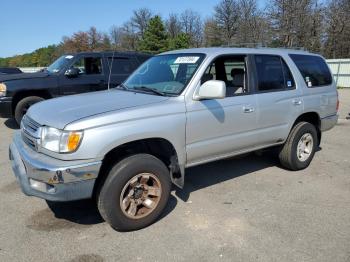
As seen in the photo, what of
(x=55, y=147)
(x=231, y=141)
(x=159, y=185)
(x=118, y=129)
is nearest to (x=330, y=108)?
(x=231, y=141)

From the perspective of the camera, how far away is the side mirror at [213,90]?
385cm

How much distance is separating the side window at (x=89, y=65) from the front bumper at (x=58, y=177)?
615 cm

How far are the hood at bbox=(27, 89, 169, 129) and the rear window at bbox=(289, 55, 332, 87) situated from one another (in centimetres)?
267

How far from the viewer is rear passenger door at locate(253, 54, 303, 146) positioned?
4.87 m

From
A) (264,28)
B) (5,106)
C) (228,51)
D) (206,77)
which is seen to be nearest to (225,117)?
(206,77)

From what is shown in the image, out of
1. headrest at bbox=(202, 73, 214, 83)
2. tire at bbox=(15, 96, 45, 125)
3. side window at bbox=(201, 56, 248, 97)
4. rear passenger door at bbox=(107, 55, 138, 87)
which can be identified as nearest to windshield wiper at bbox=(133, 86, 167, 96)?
headrest at bbox=(202, 73, 214, 83)

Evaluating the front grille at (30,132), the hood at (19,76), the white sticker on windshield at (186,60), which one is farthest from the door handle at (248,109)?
the hood at (19,76)

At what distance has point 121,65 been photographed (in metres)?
9.72

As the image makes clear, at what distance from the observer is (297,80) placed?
17.7 feet

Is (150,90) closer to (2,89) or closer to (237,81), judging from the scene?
(237,81)

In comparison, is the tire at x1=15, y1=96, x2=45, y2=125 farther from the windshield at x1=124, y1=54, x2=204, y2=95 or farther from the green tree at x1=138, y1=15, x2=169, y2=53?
the green tree at x1=138, y1=15, x2=169, y2=53

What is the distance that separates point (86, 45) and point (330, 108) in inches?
3131

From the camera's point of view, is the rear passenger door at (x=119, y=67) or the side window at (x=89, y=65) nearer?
the side window at (x=89, y=65)

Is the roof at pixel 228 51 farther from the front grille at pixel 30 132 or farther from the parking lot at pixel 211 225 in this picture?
the front grille at pixel 30 132
